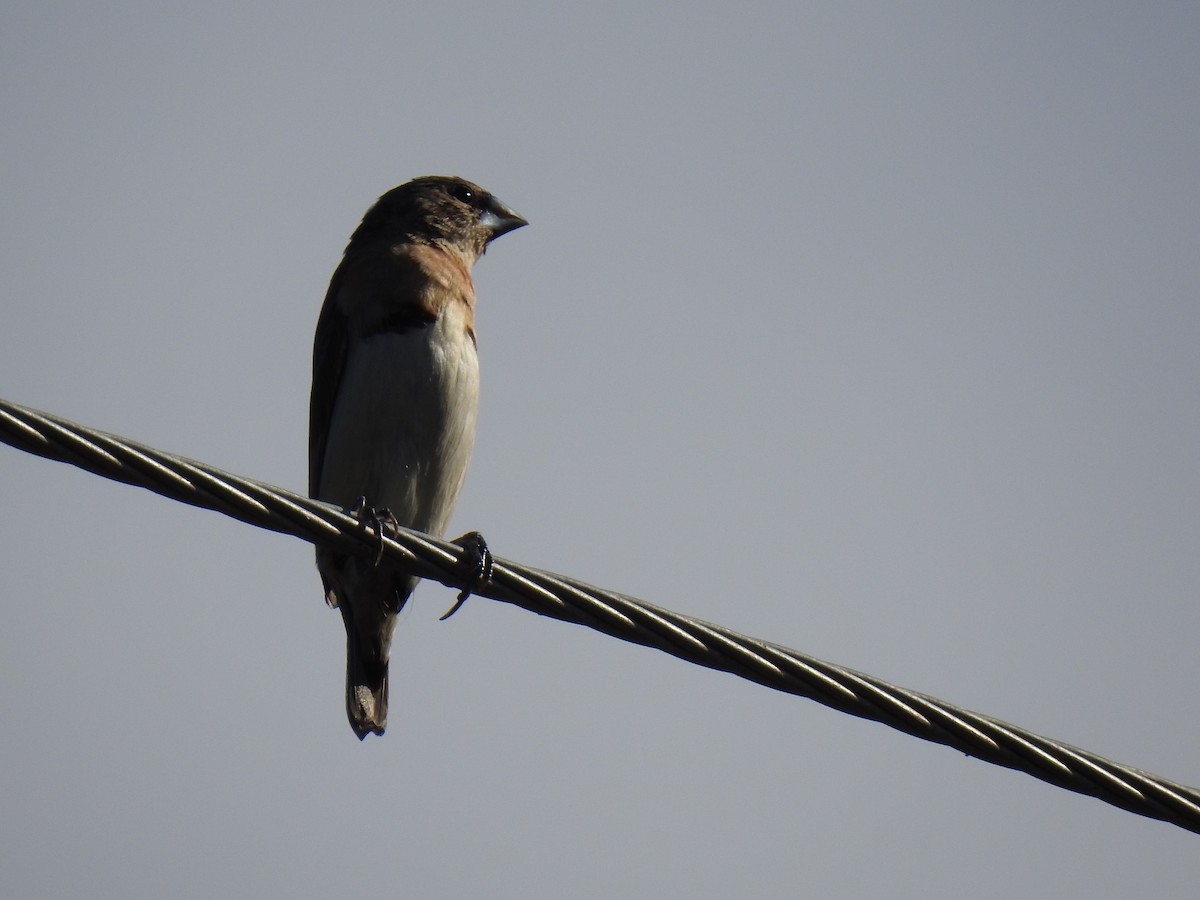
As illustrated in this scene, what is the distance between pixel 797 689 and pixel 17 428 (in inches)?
67.8

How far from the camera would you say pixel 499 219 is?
7.32 m

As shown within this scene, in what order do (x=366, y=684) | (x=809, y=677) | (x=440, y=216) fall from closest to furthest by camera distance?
1. (x=809, y=677)
2. (x=366, y=684)
3. (x=440, y=216)

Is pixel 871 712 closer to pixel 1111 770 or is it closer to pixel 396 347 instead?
pixel 1111 770

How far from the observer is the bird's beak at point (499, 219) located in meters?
7.23

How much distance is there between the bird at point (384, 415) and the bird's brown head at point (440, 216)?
403 millimetres

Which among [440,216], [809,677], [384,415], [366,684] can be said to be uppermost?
[440,216]

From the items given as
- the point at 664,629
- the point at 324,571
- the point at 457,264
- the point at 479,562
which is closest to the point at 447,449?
the point at 324,571

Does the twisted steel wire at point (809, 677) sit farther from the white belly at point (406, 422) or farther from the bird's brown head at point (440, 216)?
the bird's brown head at point (440, 216)

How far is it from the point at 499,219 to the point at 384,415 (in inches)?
81.7

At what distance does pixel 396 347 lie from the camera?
564cm

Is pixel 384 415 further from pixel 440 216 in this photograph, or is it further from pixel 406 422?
pixel 440 216

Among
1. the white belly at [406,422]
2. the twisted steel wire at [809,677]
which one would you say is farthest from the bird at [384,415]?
the twisted steel wire at [809,677]

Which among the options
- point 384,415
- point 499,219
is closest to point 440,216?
point 499,219

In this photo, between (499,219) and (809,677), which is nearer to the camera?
(809,677)
